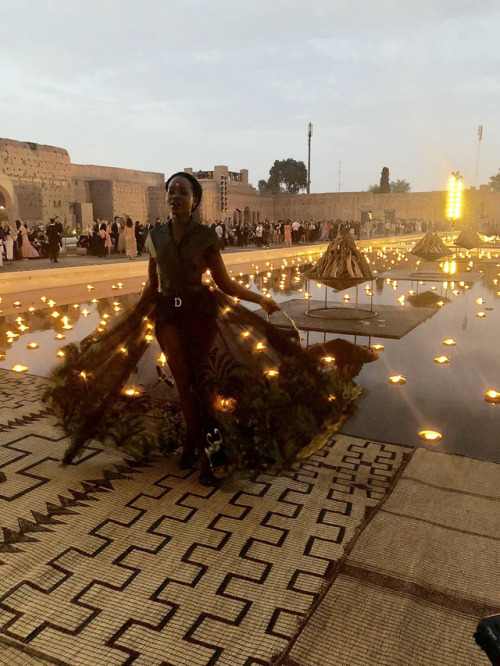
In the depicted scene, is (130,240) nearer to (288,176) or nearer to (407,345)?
(407,345)

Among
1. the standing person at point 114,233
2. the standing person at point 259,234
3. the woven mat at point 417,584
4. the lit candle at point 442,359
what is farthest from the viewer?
the standing person at point 259,234

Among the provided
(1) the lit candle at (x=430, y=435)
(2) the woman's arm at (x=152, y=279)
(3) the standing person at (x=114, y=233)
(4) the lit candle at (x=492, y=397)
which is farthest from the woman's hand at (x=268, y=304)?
(3) the standing person at (x=114, y=233)

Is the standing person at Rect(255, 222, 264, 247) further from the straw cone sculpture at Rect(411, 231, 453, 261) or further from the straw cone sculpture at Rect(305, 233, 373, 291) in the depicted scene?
the straw cone sculpture at Rect(305, 233, 373, 291)

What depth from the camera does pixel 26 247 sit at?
14.6 meters

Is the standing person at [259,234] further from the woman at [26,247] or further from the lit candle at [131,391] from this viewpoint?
the lit candle at [131,391]

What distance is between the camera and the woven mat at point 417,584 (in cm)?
163

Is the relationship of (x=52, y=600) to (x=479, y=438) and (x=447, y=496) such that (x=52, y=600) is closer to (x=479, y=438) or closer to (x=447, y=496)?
(x=447, y=496)

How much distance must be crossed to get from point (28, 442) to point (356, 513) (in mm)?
2044

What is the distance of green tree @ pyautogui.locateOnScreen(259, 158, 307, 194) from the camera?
75.2 meters

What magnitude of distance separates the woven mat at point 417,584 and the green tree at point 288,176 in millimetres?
76367

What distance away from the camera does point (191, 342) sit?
2.71 meters

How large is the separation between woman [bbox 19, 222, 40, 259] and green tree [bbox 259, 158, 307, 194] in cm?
6424

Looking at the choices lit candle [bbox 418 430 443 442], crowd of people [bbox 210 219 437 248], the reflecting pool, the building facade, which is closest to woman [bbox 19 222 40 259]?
the reflecting pool

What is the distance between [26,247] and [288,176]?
65126 mm
